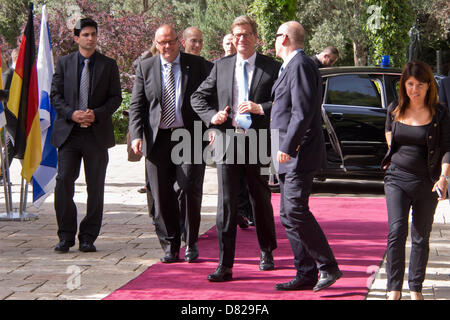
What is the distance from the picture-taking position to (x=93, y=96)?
7.64 metres

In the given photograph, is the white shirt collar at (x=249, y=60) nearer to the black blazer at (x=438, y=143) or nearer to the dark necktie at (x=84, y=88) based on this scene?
the black blazer at (x=438, y=143)

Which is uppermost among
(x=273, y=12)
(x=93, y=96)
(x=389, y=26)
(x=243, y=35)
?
(x=273, y=12)

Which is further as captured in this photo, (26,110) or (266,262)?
(26,110)

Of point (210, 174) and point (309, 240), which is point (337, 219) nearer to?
point (309, 240)

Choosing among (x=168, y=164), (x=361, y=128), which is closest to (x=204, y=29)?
(x=361, y=128)

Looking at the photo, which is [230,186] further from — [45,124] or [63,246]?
[45,124]

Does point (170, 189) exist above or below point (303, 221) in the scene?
above

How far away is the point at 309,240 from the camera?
580 cm

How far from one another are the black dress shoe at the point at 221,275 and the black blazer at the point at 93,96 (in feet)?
6.59

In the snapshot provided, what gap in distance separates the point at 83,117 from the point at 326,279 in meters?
2.87

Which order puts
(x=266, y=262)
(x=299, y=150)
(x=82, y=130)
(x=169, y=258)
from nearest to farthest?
(x=299, y=150), (x=266, y=262), (x=169, y=258), (x=82, y=130)

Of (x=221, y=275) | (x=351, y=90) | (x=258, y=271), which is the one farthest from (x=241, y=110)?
(x=351, y=90)

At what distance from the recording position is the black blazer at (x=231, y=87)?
6.38 meters

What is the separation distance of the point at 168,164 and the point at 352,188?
601 centimetres
